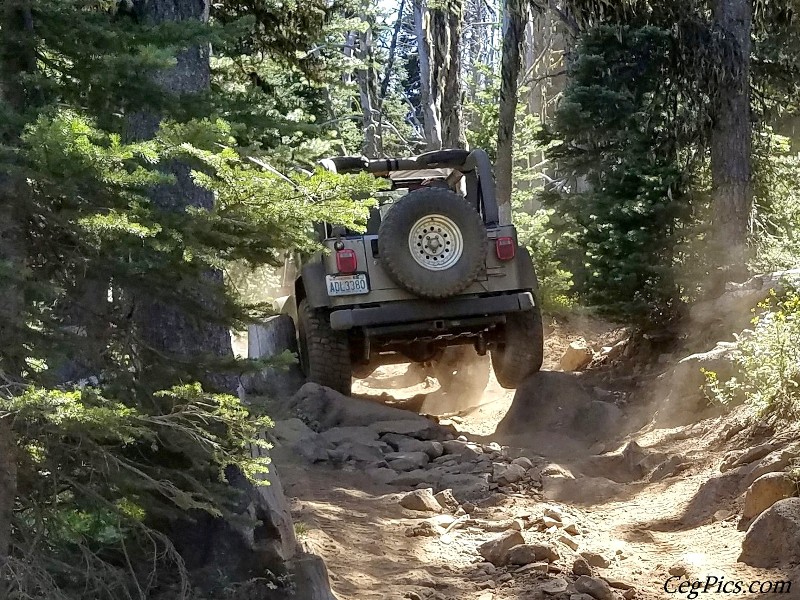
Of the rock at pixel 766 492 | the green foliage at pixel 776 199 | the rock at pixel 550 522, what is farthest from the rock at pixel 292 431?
the green foliage at pixel 776 199

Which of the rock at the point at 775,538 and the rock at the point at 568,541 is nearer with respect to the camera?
the rock at the point at 775,538

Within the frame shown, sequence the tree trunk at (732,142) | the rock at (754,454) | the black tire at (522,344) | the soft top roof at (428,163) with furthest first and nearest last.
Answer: the tree trunk at (732,142) → the soft top roof at (428,163) → the black tire at (522,344) → the rock at (754,454)

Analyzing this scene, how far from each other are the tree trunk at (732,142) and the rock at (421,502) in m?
5.52

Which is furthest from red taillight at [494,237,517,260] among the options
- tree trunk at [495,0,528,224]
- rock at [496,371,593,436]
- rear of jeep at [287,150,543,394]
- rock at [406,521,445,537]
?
tree trunk at [495,0,528,224]

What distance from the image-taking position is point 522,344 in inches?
345

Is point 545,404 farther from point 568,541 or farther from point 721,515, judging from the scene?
point 568,541

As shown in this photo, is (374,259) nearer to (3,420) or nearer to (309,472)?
(309,472)

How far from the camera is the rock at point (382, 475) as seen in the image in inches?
251

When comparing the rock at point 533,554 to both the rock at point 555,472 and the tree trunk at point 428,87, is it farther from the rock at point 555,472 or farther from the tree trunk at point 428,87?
the tree trunk at point 428,87

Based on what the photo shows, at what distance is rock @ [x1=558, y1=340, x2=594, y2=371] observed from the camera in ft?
37.3

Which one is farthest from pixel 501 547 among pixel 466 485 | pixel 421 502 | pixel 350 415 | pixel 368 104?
pixel 368 104

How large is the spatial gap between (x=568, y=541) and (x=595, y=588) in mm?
750

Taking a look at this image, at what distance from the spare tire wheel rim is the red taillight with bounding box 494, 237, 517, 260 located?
23.3 inches

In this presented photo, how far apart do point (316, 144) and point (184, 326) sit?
A: 855 cm
